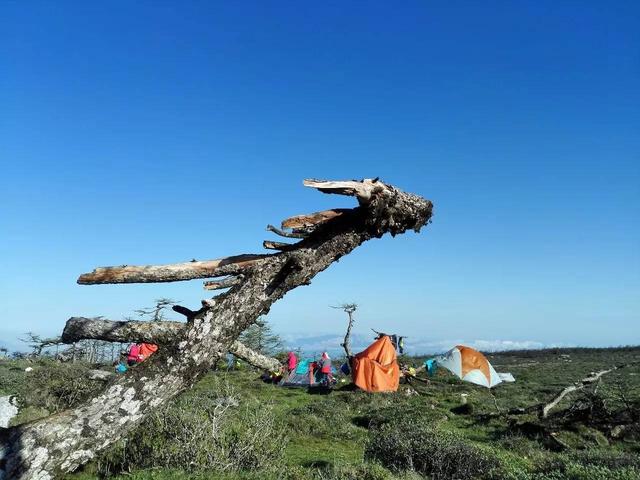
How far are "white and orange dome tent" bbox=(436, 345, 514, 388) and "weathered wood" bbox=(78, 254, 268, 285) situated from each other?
23858mm

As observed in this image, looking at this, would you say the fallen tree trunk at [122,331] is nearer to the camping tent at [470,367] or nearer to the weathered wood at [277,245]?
the weathered wood at [277,245]

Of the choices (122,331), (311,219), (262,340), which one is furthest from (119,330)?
(262,340)

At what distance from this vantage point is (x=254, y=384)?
1146 inches

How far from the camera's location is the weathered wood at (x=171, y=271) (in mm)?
5070

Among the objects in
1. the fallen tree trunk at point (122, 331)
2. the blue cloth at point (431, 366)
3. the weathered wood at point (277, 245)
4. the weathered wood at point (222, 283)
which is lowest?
the blue cloth at point (431, 366)

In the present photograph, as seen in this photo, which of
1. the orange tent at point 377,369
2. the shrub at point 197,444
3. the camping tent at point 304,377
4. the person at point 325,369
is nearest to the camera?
the shrub at point 197,444

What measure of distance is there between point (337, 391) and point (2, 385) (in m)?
16.6

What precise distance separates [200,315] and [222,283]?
38 cm

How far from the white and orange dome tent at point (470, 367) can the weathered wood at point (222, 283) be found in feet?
78.5

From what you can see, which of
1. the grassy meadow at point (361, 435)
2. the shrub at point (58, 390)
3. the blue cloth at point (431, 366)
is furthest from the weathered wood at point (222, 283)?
the blue cloth at point (431, 366)

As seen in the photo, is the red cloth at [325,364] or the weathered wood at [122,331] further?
the red cloth at [325,364]

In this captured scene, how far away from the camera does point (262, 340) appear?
51.0 metres

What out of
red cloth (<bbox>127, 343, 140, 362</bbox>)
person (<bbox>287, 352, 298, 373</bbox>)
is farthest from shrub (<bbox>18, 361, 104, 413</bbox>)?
person (<bbox>287, 352, 298, 373</bbox>)

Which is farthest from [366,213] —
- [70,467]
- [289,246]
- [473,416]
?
[473,416]
